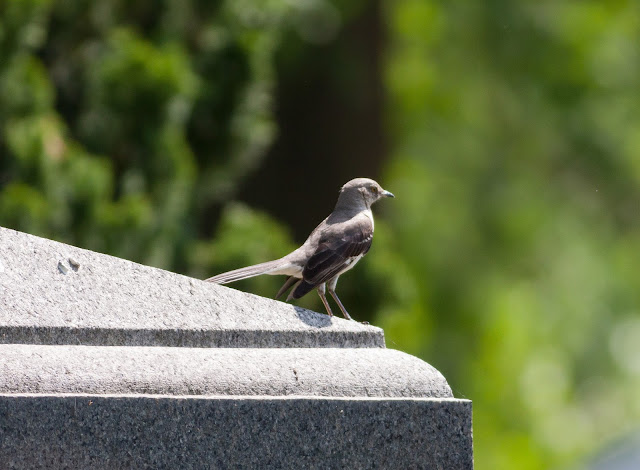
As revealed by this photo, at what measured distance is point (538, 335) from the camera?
15414 mm

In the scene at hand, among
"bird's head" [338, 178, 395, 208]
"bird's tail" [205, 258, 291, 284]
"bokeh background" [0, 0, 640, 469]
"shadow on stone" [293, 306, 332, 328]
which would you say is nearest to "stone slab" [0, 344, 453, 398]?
"shadow on stone" [293, 306, 332, 328]

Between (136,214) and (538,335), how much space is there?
1039 centimetres

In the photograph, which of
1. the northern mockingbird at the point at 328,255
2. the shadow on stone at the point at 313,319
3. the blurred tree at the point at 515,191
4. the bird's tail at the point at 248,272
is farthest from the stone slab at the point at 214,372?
the blurred tree at the point at 515,191

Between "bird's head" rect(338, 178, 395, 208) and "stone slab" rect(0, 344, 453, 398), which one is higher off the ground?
"bird's head" rect(338, 178, 395, 208)

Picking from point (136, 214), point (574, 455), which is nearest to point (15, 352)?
point (136, 214)

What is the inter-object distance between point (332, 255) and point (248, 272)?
17.4 inches

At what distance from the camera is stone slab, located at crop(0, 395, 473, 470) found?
3.02 meters

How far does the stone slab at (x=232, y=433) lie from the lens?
9.89 feet

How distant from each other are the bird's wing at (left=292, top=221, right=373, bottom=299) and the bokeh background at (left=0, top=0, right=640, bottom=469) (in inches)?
20.1

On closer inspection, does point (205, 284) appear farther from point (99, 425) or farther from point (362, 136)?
point (362, 136)

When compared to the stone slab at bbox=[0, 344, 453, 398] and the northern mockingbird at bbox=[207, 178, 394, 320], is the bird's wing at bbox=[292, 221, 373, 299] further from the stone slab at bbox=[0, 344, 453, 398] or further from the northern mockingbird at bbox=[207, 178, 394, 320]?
the stone slab at bbox=[0, 344, 453, 398]

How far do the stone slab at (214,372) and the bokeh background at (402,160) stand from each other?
5.05ft

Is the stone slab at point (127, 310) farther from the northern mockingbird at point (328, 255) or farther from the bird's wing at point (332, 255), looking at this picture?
the bird's wing at point (332, 255)

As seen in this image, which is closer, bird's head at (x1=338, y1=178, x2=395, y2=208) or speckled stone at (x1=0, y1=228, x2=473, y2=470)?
speckled stone at (x1=0, y1=228, x2=473, y2=470)
